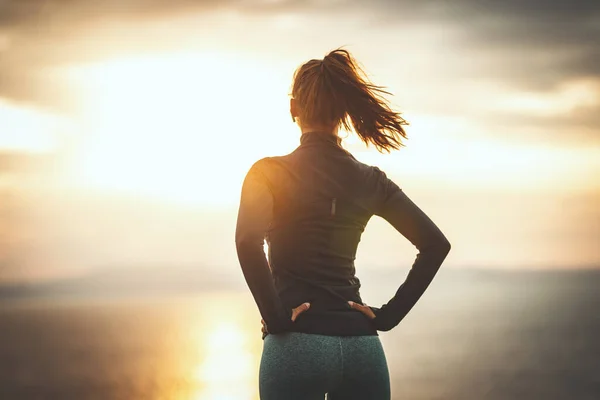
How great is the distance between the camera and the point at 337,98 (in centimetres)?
356

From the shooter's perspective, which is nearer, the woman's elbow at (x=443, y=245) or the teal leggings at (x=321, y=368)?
the teal leggings at (x=321, y=368)

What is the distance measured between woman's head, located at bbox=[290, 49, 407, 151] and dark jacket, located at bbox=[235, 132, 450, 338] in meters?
0.16

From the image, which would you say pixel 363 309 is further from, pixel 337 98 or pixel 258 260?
pixel 337 98

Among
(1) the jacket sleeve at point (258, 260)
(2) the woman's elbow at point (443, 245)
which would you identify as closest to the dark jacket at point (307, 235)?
(1) the jacket sleeve at point (258, 260)

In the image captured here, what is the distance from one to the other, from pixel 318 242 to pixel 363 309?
0.39 m

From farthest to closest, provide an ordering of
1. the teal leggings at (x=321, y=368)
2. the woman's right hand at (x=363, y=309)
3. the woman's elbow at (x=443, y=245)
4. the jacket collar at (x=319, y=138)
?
the woman's elbow at (x=443, y=245) → the jacket collar at (x=319, y=138) → the woman's right hand at (x=363, y=309) → the teal leggings at (x=321, y=368)

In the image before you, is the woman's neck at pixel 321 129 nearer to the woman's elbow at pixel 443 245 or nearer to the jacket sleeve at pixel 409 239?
the jacket sleeve at pixel 409 239

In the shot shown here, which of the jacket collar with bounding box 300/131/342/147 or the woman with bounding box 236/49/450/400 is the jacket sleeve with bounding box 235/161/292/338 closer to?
the woman with bounding box 236/49/450/400

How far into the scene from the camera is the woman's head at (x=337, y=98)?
3.55 m

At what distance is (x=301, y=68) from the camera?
3.59 m

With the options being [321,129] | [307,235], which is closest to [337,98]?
[321,129]

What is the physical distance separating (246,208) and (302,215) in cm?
25

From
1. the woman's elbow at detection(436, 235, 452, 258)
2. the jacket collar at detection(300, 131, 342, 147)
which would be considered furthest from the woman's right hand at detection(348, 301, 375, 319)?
the jacket collar at detection(300, 131, 342, 147)

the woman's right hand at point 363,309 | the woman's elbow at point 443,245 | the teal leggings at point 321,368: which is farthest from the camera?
the woman's elbow at point 443,245
